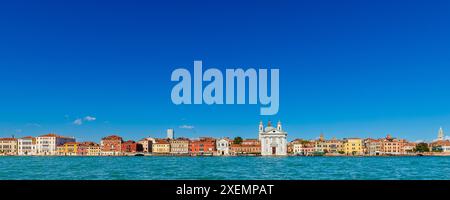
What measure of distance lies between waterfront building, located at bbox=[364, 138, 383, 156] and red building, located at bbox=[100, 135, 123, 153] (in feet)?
66.7

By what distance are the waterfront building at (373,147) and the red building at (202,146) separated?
12.7m

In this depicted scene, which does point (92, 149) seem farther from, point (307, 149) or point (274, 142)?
point (307, 149)

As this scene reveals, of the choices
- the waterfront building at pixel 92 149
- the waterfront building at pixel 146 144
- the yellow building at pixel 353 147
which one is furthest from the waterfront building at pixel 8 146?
the yellow building at pixel 353 147

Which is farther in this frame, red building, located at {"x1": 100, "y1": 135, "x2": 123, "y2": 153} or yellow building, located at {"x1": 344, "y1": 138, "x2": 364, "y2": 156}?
yellow building, located at {"x1": 344, "y1": 138, "x2": 364, "y2": 156}

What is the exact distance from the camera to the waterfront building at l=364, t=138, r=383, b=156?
4297cm

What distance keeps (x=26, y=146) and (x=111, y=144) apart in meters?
7.37

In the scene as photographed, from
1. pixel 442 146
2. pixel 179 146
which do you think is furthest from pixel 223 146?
pixel 442 146

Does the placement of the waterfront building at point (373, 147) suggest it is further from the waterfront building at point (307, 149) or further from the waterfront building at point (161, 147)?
the waterfront building at point (161, 147)

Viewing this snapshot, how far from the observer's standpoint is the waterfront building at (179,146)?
43031 mm

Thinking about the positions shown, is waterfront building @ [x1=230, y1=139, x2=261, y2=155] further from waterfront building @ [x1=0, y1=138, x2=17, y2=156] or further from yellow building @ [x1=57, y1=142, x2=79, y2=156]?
waterfront building @ [x1=0, y1=138, x2=17, y2=156]

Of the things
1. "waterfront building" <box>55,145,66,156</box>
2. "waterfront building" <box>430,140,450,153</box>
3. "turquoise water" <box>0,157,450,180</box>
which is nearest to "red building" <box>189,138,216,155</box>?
"waterfront building" <box>55,145,66,156</box>

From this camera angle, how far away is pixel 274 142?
1528 inches
